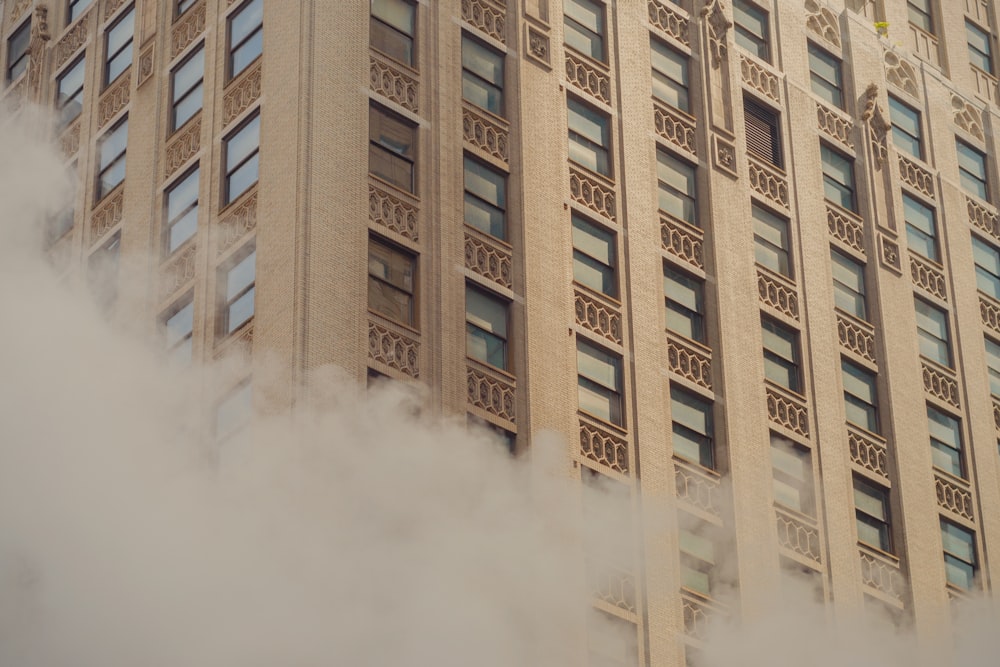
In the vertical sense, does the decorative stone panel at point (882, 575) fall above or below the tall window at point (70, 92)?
below

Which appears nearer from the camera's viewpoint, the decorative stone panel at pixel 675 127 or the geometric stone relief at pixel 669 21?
the decorative stone panel at pixel 675 127

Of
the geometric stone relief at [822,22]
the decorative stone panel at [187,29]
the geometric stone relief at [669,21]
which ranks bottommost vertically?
the decorative stone panel at [187,29]

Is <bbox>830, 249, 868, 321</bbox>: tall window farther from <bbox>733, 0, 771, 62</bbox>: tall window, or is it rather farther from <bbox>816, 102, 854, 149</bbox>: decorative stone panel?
<bbox>733, 0, 771, 62</bbox>: tall window

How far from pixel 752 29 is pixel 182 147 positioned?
403 inches

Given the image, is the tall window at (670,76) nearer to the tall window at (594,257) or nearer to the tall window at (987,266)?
the tall window at (594,257)

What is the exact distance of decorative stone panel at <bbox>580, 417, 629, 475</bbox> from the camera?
29875mm

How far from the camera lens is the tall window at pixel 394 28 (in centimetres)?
3011

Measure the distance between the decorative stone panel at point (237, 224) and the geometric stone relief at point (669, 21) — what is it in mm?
8411

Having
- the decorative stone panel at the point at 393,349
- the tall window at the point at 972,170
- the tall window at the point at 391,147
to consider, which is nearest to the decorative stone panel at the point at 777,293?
the tall window at the point at 972,170

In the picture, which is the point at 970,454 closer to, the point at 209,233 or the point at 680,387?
the point at 680,387

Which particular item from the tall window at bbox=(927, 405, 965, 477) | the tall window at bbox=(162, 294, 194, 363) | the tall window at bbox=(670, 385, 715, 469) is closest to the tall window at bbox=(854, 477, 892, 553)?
the tall window at bbox=(927, 405, 965, 477)

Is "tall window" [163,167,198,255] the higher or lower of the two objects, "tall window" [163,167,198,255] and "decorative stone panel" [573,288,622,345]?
the higher

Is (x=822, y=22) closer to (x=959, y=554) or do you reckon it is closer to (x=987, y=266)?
(x=987, y=266)

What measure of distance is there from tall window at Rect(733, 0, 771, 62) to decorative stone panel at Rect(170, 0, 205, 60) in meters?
8.97
